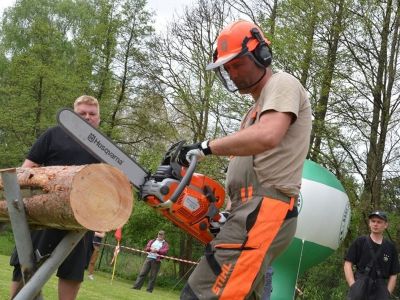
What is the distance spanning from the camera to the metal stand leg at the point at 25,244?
3701mm

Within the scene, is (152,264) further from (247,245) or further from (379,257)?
(247,245)

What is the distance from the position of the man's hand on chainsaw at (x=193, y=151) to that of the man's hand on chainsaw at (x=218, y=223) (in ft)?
1.43

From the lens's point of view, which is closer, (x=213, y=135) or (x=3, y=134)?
(x=213, y=135)

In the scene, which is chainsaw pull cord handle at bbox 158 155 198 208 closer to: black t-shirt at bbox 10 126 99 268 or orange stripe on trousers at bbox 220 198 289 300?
orange stripe on trousers at bbox 220 198 289 300

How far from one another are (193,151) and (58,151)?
2.06 meters

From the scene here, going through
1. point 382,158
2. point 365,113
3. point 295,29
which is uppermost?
point 295,29

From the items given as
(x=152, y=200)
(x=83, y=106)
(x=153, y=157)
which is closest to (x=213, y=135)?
(x=153, y=157)

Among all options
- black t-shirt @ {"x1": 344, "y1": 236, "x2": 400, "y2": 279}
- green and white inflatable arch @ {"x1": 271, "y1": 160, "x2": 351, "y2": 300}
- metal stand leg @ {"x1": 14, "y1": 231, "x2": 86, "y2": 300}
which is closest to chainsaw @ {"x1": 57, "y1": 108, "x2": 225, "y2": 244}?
metal stand leg @ {"x1": 14, "y1": 231, "x2": 86, "y2": 300}

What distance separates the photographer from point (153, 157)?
→ 25703 mm

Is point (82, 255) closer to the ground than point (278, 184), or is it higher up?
closer to the ground

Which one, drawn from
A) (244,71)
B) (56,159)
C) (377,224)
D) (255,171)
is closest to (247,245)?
(255,171)

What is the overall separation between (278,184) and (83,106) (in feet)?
8.19

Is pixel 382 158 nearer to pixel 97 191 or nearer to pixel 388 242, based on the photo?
pixel 388 242

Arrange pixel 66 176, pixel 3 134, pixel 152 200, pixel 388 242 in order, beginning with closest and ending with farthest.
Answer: pixel 152 200 → pixel 66 176 → pixel 388 242 → pixel 3 134
